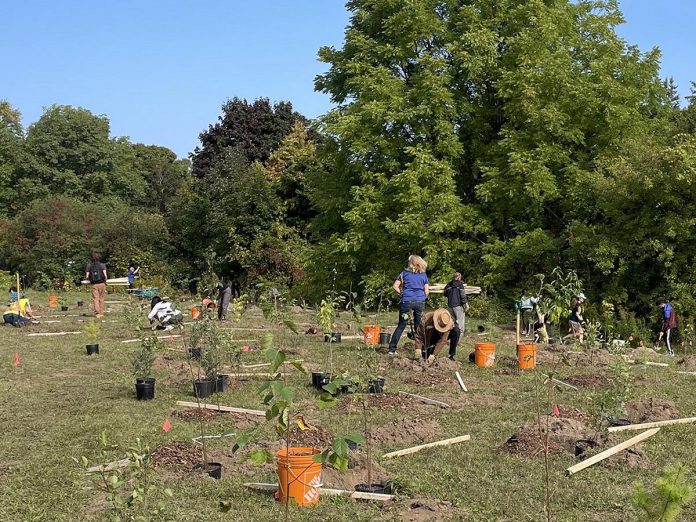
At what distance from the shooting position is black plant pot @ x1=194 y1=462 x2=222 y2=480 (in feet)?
21.6

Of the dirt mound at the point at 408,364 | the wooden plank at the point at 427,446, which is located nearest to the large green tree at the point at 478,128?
the dirt mound at the point at 408,364

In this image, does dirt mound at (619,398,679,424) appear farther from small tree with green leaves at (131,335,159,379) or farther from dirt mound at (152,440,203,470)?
small tree with green leaves at (131,335,159,379)

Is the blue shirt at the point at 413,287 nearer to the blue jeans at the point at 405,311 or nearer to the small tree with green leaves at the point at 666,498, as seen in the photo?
the blue jeans at the point at 405,311

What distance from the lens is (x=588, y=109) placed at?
24.1 metres

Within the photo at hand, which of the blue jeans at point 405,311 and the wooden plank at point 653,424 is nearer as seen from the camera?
the wooden plank at point 653,424

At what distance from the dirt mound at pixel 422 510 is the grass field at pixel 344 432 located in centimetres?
1

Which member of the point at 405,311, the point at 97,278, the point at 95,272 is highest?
the point at 95,272

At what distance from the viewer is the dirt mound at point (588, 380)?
11.3 metres

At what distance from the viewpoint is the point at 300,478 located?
18.9 feet

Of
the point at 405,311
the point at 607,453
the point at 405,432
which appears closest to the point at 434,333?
the point at 405,311

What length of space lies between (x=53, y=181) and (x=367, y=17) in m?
38.1

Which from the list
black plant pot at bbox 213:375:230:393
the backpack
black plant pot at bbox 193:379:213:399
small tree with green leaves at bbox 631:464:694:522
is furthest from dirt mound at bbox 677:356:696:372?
the backpack

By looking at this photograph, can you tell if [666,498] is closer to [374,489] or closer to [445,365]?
[374,489]

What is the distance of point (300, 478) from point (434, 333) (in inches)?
300
